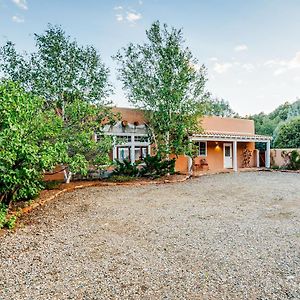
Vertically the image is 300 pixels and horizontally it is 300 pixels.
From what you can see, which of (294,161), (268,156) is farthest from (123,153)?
(294,161)

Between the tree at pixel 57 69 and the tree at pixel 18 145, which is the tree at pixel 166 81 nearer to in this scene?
the tree at pixel 57 69

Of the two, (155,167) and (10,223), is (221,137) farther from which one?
(10,223)

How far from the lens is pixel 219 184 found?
13.1 metres

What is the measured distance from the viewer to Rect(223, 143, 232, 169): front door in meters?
21.5

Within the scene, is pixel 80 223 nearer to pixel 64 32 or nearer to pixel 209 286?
pixel 209 286

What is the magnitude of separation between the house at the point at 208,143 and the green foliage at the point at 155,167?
1.61 meters

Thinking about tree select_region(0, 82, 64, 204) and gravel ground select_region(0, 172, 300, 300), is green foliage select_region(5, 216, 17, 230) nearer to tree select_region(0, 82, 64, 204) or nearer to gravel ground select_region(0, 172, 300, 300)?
gravel ground select_region(0, 172, 300, 300)

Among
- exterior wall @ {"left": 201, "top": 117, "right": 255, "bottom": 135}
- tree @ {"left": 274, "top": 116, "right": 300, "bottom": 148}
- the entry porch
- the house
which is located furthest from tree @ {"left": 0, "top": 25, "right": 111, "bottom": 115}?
tree @ {"left": 274, "top": 116, "right": 300, "bottom": 148}

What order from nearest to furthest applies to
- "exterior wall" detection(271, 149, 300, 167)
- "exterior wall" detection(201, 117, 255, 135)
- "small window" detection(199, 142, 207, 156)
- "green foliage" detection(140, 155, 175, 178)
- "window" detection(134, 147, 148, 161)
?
"green foliage" detection(140, 155, 175, 178) → "window" detection(134, 147, 148, 161) → "small window" detection(199, 142, 207, 156) → "exterior wall" detection(201, 117, 255, 135) → "exterior wall" detection(271, 149, 300, 167)

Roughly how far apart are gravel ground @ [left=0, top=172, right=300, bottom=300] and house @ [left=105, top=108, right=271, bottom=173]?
6279 millimetres

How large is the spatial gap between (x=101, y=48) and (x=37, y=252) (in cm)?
1122

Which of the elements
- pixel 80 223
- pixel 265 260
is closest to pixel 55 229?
pixel 80 223

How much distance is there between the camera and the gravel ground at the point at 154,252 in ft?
11.4

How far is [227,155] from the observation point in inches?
855
